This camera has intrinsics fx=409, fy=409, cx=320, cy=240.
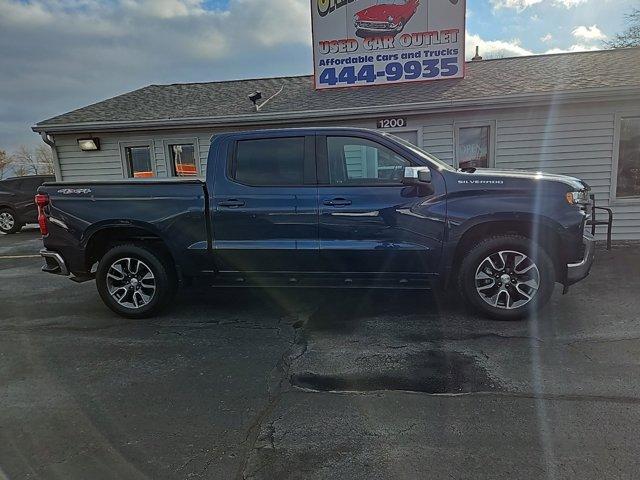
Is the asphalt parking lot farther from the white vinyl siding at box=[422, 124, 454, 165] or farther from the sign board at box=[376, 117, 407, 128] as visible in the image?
the sign board at box=[376, 117, 407, 128]

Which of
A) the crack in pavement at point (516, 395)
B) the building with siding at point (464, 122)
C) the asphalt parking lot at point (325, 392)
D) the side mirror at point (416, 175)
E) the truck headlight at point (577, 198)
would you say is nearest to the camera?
the asphalt parking lot at point (325, 392)

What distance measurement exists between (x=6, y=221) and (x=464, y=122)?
44.2ft

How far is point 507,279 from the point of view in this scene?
4277 millimetres

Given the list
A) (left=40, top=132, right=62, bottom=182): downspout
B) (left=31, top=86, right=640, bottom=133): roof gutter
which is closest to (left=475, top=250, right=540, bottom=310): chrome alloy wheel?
(left=31, top=86, right=640, bottom=133): roof gutter

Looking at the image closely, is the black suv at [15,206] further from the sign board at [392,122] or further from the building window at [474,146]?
the building window at [474,146]

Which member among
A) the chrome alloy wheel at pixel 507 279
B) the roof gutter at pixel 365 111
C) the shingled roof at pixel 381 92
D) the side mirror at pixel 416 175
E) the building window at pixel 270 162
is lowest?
the chrome alloy wheel at pixel 507 279

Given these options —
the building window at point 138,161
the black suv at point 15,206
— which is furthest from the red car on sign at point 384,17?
the black suv at point 15,206

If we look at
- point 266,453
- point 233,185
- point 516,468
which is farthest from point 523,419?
point 233,185

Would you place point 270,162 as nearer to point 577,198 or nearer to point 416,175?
point 416,175

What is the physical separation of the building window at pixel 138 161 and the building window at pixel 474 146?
7.21 m

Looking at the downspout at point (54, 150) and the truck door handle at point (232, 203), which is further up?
the downspout at point (54, 150)

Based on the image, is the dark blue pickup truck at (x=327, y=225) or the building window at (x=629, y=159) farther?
the building window at (x=629, y=159)

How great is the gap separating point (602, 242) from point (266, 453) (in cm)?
854

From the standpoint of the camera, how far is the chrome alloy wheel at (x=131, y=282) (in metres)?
4.72
